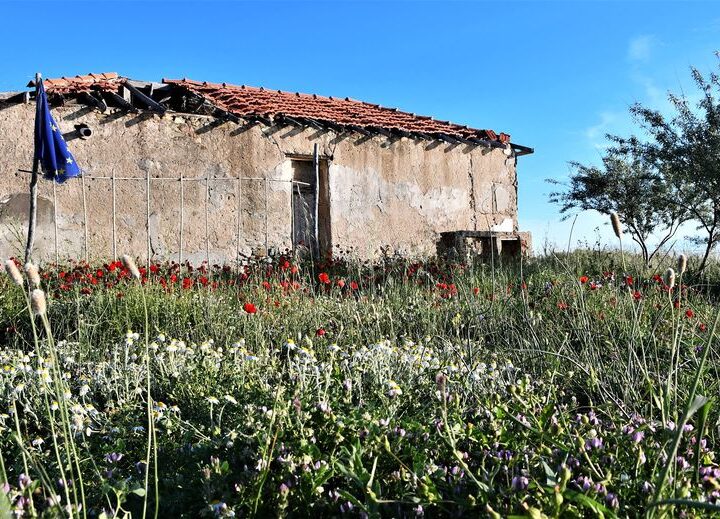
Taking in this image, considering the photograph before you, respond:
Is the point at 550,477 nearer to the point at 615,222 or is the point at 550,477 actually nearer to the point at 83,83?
the point at 615,222

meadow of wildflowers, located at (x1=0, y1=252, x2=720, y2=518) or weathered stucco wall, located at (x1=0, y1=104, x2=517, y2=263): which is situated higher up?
weathered stucco wall, located at (x1=0, y1=104, x2=517, y2=263)

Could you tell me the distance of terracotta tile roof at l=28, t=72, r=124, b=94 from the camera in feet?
31.5

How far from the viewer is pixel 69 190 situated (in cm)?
934

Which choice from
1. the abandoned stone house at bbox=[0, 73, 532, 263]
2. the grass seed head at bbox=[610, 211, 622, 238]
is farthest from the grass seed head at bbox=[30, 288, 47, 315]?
the abandoned stone house at bbox=[0, 73, 532, 263]

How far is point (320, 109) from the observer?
12.0m

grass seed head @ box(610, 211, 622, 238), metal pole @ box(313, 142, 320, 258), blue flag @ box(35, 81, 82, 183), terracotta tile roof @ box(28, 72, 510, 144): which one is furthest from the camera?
metal pole @ box(313, 142, 320, 258)

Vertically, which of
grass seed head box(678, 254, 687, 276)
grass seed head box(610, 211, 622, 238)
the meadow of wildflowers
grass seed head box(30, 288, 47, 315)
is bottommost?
the meadow of wildflowers

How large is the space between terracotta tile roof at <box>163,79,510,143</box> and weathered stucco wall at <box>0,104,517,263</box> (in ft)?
0.93

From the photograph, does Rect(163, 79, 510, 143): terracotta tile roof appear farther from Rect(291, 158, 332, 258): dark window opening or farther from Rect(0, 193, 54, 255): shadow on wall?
Rect(0, 193, 54, 255): shadow on wall

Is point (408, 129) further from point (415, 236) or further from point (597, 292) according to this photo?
point (597, 292)

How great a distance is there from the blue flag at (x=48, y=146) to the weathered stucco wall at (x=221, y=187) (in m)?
0.94

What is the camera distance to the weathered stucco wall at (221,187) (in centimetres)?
923

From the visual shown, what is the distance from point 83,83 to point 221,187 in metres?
2.92

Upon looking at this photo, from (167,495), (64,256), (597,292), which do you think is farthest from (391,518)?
(64,256)
